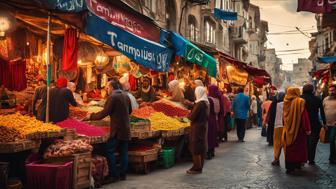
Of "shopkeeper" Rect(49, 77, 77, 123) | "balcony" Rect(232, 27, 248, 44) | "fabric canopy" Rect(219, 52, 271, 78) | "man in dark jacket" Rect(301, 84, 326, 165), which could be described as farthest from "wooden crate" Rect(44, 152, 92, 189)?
"balcony" Rect(232, 27, 248, 44)

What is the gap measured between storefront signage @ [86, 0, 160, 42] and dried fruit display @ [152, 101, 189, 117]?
1.84 meters

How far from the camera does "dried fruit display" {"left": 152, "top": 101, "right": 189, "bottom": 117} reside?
1196 centimetres

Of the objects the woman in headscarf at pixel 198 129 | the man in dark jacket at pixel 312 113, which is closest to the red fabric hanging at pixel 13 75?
the woman in headscarf at pixel 198 129

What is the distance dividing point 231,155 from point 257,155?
29.9 inches

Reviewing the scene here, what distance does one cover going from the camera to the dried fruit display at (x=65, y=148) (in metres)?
6.71

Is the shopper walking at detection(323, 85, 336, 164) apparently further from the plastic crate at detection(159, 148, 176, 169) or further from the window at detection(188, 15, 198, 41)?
the window at detection(188, 15, 198, 41)

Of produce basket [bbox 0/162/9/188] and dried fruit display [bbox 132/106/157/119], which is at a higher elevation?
→ dried fruit display [bbox 132/106/157/119]

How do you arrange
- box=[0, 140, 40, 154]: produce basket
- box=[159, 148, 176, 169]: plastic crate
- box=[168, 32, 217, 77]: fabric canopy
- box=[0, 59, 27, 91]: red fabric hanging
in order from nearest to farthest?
box=[0, 140, 40, 154]: produce basket → box=[159, 148, 176, 169]: plastic crate → box=[0, 59, 27, 91]: red fabric hanging → box=[168, 32, 217, 77]: fabric canopy

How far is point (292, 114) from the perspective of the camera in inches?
367

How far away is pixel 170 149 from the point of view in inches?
402

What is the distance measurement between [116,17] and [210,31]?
27110mm

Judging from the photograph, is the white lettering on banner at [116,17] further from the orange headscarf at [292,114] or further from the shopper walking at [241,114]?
the shopper walking at [241,114]

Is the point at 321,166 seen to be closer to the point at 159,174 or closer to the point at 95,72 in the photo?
the point at 159,174

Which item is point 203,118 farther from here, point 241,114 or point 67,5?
point 241,114
